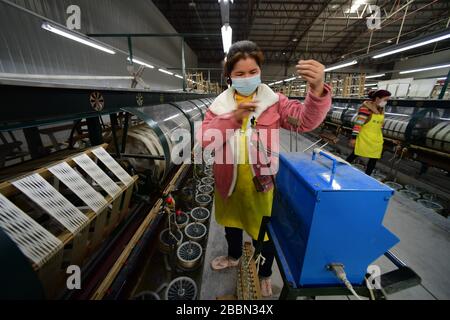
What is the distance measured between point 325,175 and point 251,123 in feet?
1.64

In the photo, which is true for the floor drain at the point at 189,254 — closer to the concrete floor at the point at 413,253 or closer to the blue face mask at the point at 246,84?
the concrete floor at the point at 413,253

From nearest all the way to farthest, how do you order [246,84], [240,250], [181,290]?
[246,84] → [181,290] → [240,250]

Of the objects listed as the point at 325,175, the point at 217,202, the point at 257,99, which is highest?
the point at 257,99

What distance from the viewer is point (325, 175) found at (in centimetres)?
82

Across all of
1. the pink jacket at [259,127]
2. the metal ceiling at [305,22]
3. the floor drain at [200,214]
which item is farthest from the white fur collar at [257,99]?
the metal ceiling at [305,22]

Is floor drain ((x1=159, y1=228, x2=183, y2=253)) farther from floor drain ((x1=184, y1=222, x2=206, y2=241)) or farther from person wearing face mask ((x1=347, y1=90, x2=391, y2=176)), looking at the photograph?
person wearing face mask ((x1=347, y1=90, x2=391, y2=176))

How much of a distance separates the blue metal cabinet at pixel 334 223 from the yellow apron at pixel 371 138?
9.39 feet

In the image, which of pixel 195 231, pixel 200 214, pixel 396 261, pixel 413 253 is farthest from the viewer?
pixel 200 214

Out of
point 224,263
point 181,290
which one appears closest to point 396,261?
point 224,263

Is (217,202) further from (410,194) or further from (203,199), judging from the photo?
(410,194)

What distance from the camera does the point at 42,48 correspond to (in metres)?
4.35

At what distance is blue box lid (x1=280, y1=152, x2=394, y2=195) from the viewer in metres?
0.72

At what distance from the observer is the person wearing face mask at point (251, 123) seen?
0.99 meters

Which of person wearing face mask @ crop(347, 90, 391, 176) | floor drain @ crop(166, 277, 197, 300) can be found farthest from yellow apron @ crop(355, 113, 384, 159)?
floor drain @ crop(166, 277, 197, 300)
